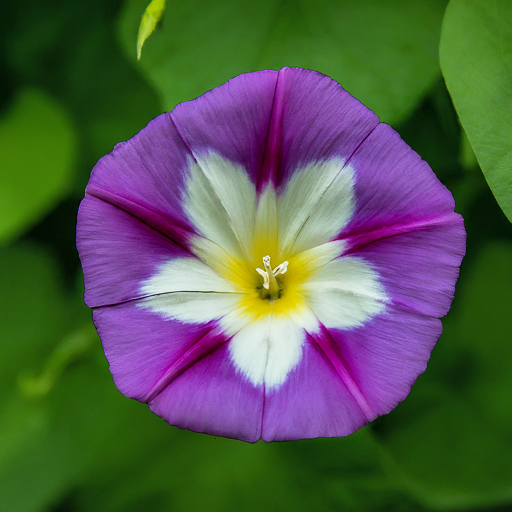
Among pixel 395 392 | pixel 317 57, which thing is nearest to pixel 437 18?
pixel 317 57

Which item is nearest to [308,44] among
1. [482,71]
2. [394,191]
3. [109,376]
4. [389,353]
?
[482,71]

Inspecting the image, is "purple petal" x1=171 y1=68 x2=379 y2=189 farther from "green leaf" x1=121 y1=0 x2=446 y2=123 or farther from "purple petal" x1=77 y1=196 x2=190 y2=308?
"green leaf" x1=121 y1=0 x2=446 y2=123

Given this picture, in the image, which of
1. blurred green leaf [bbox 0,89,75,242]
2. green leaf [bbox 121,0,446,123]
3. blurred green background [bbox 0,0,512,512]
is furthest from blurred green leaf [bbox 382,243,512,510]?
blurred green leaf [bbox 0,89,75,242]

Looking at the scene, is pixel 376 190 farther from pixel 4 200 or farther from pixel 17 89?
pixel 17 89

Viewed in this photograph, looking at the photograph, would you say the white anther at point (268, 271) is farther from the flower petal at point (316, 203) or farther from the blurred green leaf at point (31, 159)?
the blurred green leaf at point (31, 159)

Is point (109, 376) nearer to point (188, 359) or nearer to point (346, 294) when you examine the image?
point (188, 359)

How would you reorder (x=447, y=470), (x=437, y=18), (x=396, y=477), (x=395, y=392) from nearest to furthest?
(x=395, y=392) < (x=437, y=18) < (x=396, y=477) < (x=447, y=470)
